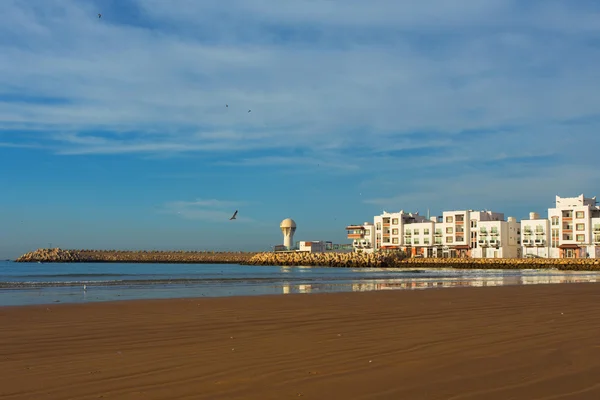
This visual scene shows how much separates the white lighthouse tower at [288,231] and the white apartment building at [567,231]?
158 feet

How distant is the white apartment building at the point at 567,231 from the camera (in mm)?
89812

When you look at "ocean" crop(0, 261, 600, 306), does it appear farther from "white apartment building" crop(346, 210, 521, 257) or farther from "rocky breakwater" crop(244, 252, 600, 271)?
"white apartment building" crop(346, 210, 521, 257)

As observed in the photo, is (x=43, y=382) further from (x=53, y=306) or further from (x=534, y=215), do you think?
(x=534, y=215)

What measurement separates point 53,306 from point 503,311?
1225 centimetres

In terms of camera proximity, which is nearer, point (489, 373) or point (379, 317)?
point (489, 373)

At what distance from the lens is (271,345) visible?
8.94 metres

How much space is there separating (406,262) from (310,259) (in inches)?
641

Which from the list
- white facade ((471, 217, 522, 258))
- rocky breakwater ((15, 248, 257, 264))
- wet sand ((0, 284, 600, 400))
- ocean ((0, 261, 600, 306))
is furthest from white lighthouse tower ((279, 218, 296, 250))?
wet sand ((0, 284, 600, 400))

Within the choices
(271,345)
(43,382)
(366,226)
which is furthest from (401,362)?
(366,226)

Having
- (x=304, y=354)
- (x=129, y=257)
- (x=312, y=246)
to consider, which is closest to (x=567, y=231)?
(x=312, y=246)

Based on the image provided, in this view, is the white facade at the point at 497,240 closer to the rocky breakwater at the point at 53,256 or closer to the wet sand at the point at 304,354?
the rocky breakwater at the point at 53,256

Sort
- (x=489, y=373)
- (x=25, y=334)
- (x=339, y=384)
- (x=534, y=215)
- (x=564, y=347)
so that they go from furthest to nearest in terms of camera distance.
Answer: (x=534, y=215) < (x=25, y=334) < (x=564, y=347) < (x=489, y=373) < (x=339, y=384)

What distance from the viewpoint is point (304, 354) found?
8.09 meters

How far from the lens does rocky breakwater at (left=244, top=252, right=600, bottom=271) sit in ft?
250
